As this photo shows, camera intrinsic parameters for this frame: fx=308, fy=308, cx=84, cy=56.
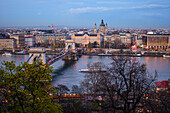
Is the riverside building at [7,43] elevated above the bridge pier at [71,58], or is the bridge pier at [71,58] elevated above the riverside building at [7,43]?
the riverside building at [7,43]

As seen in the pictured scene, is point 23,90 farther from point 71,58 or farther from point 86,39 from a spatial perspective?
point 86,39

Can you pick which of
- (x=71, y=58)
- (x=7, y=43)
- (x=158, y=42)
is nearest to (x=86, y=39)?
(x=158, y=42)

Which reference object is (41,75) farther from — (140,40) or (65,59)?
(140,40)

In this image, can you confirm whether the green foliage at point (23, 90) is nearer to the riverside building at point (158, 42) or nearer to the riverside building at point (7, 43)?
the riverside building at point (7, 43)

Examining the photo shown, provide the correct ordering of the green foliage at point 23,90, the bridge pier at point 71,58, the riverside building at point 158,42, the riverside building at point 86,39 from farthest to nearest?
the riverside building at point 86,39 → the riverside building at point 158,42 → the bridge pier at point 71,58 → the green foliage at point 23,90

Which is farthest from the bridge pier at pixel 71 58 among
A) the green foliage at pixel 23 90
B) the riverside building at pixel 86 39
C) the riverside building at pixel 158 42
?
the green foliage at pixel 23 90

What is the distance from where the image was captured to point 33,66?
3090 mm

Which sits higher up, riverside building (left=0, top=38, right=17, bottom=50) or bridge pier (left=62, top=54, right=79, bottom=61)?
Result: riverside building (left=0, top=38, right=17, bottom=50)

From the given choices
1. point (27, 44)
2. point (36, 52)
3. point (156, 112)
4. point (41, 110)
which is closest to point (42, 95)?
point (41, 110)

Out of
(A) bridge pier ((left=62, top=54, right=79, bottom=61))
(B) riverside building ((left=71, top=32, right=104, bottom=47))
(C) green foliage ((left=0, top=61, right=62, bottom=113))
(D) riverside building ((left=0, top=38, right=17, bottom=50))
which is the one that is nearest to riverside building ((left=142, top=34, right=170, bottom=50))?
(B) riverside building ((left=71, top=32, right=104, bottom=47))

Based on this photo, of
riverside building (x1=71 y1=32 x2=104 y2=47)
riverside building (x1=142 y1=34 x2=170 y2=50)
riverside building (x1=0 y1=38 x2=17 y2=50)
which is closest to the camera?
riverside building (x1=0 y1=38 x2=17 y2=50)

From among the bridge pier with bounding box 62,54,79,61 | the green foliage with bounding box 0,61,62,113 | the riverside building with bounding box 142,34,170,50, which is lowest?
the bridge pier with bounding box 62,54,79,61

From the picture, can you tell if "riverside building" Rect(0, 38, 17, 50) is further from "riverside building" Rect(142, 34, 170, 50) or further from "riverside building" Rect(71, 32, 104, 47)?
"riverside building" Rect(142, 34, 170, 50)

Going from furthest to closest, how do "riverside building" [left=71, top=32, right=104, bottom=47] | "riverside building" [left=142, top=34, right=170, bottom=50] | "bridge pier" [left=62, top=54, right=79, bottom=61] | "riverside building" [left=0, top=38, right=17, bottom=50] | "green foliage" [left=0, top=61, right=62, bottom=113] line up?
"riverside building" [left=71, top=32, right=104, bottom=47] → "riverside building" [left=142, top=34, right=170, bottom=50] → "riverside building" [left=0, top=38, right=17, bottom=50] → "bridge pier" [left=62, top=54, right=79, bottom=61] → "green foliage" [left=0, top=61, right=62, bottom=113]
